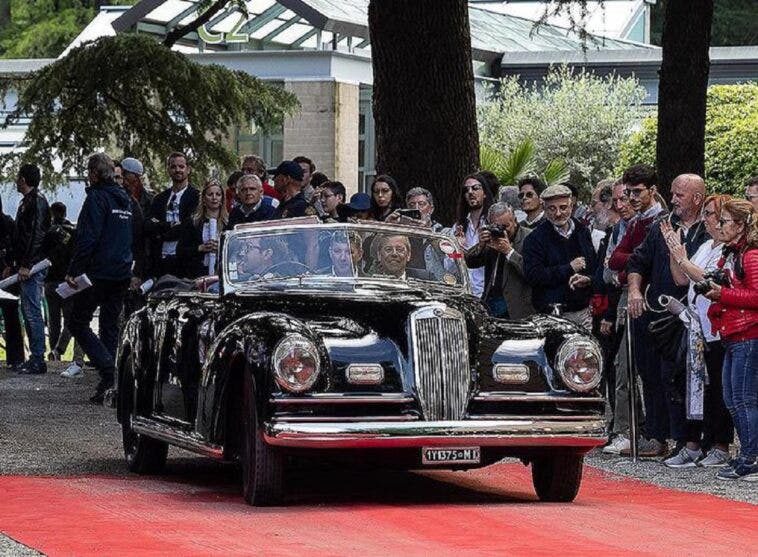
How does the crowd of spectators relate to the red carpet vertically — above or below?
above

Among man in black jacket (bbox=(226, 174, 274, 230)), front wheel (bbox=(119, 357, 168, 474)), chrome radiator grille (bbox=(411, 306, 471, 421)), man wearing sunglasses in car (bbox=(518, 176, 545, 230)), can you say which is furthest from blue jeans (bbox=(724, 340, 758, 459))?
man in black jacket (bbox=(226, 174, 274, 230))

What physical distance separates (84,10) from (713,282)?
58.6m

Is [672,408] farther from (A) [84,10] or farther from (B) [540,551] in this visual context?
(A) [84,10]

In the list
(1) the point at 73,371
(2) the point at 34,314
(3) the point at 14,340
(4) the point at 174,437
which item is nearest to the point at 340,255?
(4) the point at 174,437

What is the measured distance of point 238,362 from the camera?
11.4 meters

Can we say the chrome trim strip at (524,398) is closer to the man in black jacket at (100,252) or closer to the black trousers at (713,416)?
the black trousers at (713,416)

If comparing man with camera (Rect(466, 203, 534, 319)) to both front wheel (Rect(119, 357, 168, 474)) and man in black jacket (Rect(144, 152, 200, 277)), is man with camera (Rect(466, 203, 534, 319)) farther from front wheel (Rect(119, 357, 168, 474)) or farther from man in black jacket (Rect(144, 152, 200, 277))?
man in black jacket (Rect(144, 152, 200, 277))

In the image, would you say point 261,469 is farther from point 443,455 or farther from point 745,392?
point 745,392

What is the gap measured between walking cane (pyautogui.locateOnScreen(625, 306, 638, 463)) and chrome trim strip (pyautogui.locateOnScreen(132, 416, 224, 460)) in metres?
3.61

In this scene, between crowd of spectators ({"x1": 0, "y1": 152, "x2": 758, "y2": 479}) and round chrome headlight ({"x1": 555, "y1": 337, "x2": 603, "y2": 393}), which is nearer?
round chrome headlight ({"x1": 555, "y1": 337, "x2": 603, "y2": 393})

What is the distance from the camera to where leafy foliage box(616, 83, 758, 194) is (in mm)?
39094

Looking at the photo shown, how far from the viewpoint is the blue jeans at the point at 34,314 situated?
22.2m

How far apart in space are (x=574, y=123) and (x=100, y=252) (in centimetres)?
3118

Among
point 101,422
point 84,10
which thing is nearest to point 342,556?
point 101,422
